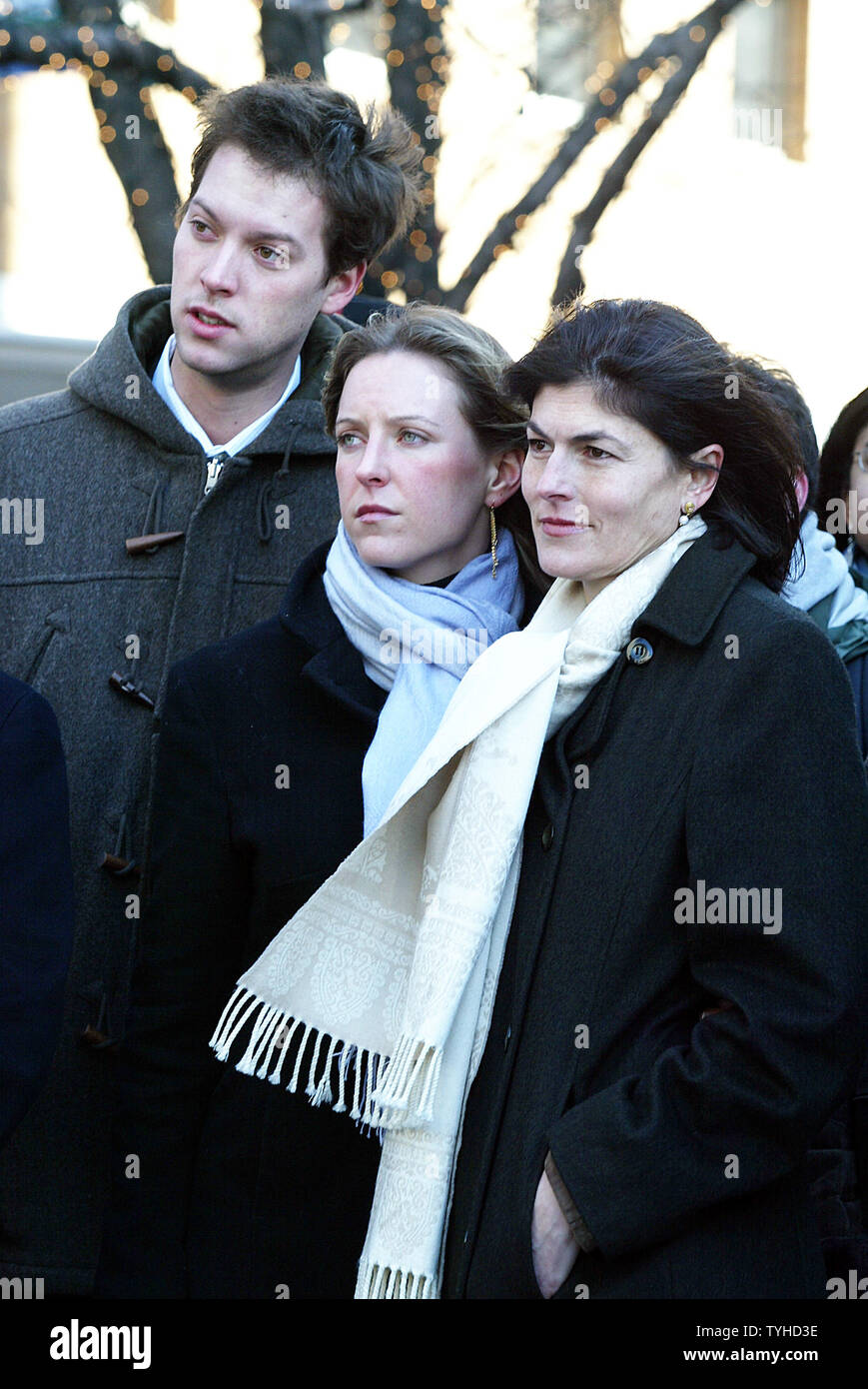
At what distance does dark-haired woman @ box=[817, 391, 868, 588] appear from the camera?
3.36 m

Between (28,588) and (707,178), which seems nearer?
(28,588)

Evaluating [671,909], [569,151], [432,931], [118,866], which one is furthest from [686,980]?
[569,151]

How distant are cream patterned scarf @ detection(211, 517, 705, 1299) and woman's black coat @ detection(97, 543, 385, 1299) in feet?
0.43

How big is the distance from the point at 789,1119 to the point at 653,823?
0.38 meters

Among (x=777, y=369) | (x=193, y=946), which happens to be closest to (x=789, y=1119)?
(x=193, y=946)

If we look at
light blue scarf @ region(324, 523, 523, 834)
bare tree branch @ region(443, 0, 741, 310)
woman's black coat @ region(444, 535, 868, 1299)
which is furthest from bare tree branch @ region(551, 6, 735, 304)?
woman's black coat @ region(444, 535, 868, 1299)

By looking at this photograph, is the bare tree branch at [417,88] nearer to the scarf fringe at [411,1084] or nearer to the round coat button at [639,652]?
the round coat button at [639,652]

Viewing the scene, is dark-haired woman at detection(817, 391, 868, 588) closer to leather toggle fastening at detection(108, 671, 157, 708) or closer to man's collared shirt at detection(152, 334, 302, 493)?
man's collared shirt at detection(152, 334, 302, 493)

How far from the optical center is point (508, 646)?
2354 millimetres

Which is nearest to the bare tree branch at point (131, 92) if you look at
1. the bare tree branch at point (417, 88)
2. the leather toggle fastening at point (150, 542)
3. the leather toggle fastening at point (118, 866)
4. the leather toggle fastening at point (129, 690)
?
the bare tree branch at point (417, 88)

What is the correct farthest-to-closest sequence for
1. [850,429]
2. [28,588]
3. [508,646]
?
[850,429], [28,588], [508,646]

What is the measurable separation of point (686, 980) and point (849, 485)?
158 cm
